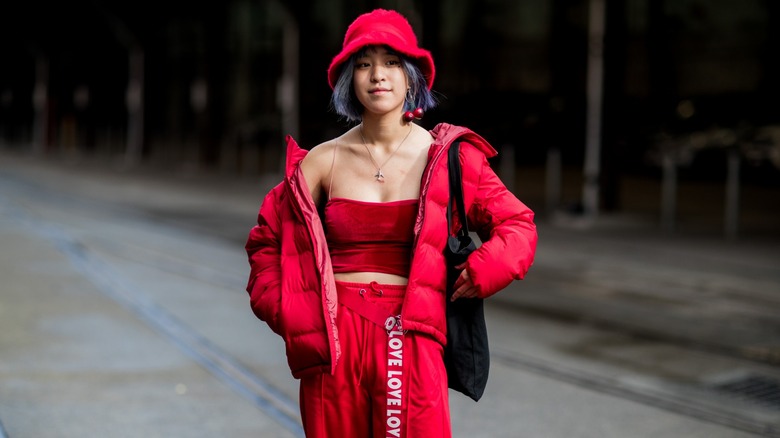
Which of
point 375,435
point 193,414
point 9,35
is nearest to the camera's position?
point 375,435

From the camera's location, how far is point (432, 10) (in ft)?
74.4

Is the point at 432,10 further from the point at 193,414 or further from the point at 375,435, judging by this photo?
the point at 375,435

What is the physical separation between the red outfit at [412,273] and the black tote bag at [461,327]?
3 cm

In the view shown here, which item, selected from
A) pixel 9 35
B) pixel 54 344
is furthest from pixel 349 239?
pixel 9 35

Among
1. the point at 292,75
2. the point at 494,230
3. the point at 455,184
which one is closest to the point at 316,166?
the point at 455,184

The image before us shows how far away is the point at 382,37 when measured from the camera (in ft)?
10.1

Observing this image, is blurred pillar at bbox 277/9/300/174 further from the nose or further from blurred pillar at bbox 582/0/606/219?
the nose

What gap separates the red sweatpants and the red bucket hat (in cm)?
60

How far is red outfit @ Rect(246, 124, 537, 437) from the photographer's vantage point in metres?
3.05

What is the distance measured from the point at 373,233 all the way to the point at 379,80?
0.40 metres

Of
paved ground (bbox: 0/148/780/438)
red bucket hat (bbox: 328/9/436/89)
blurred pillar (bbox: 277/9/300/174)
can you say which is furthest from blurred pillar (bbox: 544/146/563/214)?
red bucket hat (bbox: 328/9/436/89)

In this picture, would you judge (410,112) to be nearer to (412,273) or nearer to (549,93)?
(412,273)

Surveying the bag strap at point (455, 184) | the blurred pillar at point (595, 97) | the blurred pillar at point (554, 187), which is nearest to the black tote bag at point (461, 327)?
the bag strap at point (455, 184)

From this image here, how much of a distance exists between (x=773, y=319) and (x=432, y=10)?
14753 mm
